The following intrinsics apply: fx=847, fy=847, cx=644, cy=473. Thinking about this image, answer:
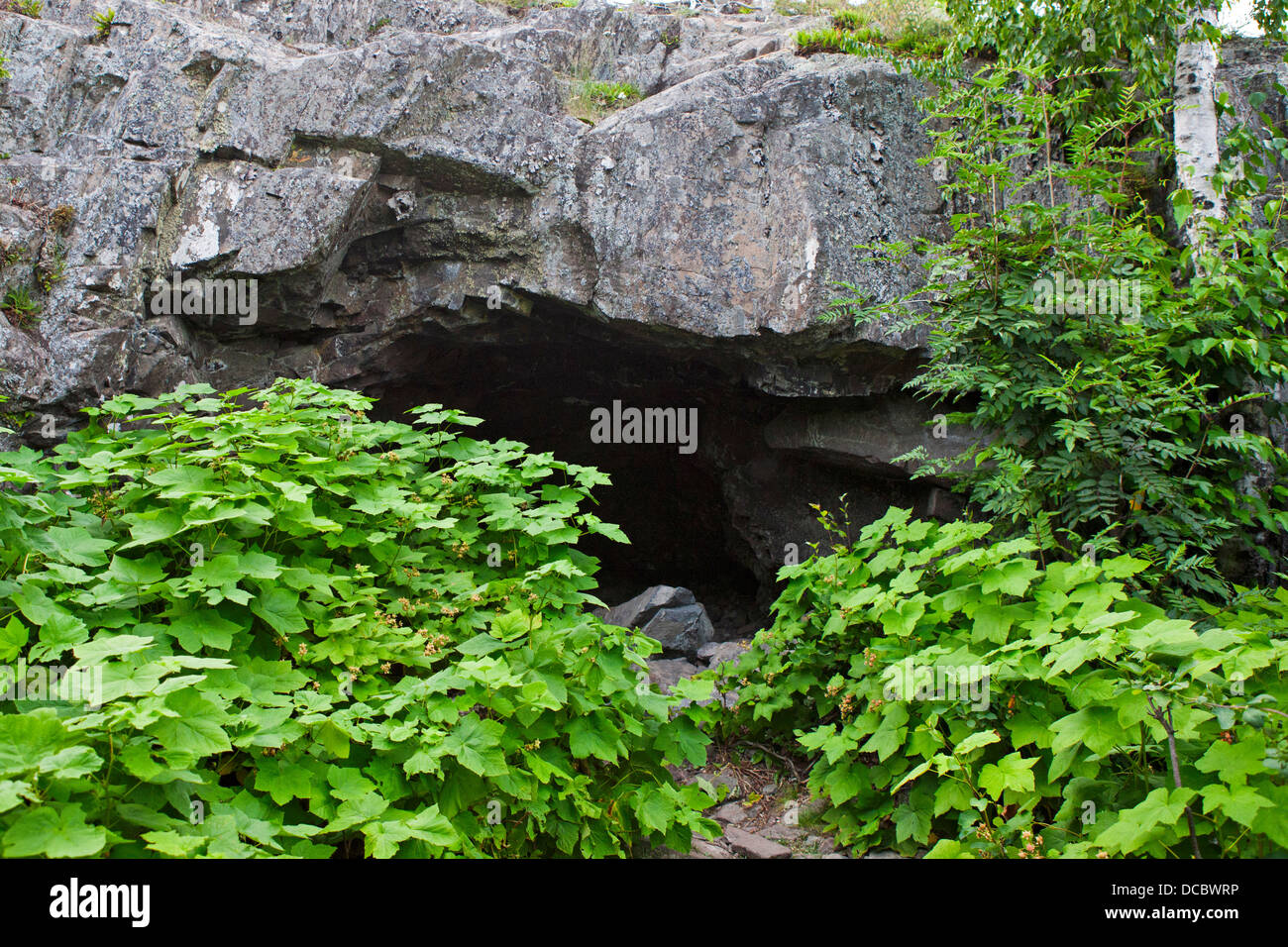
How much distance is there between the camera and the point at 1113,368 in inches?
188

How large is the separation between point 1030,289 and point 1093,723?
293 centimetres

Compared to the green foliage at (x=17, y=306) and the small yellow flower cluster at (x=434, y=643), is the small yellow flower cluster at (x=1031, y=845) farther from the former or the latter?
the green foliage at (x=17, y=306)

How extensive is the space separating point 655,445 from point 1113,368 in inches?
232

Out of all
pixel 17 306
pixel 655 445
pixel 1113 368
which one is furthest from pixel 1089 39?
pixel 17 306

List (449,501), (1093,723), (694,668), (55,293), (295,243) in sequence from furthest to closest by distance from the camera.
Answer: (694,668) → (295,243) → (55,293) → (449,501) → (1093,723)

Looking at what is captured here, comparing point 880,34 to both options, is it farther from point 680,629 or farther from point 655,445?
point 680,629

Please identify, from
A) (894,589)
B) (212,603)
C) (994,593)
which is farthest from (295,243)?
(994,593)

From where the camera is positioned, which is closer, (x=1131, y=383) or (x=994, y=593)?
(x=994, y=593)

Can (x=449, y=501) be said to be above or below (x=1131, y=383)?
below

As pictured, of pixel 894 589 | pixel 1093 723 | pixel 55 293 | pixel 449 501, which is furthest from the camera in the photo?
pixel 55 293

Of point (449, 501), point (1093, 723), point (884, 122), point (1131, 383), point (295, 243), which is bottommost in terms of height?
point (1093, 723)

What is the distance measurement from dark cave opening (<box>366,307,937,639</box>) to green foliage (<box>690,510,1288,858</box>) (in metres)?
3.24

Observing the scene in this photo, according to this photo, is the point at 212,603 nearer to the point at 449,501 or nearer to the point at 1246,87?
the point at 449,501

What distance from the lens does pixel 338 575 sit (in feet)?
12.4
